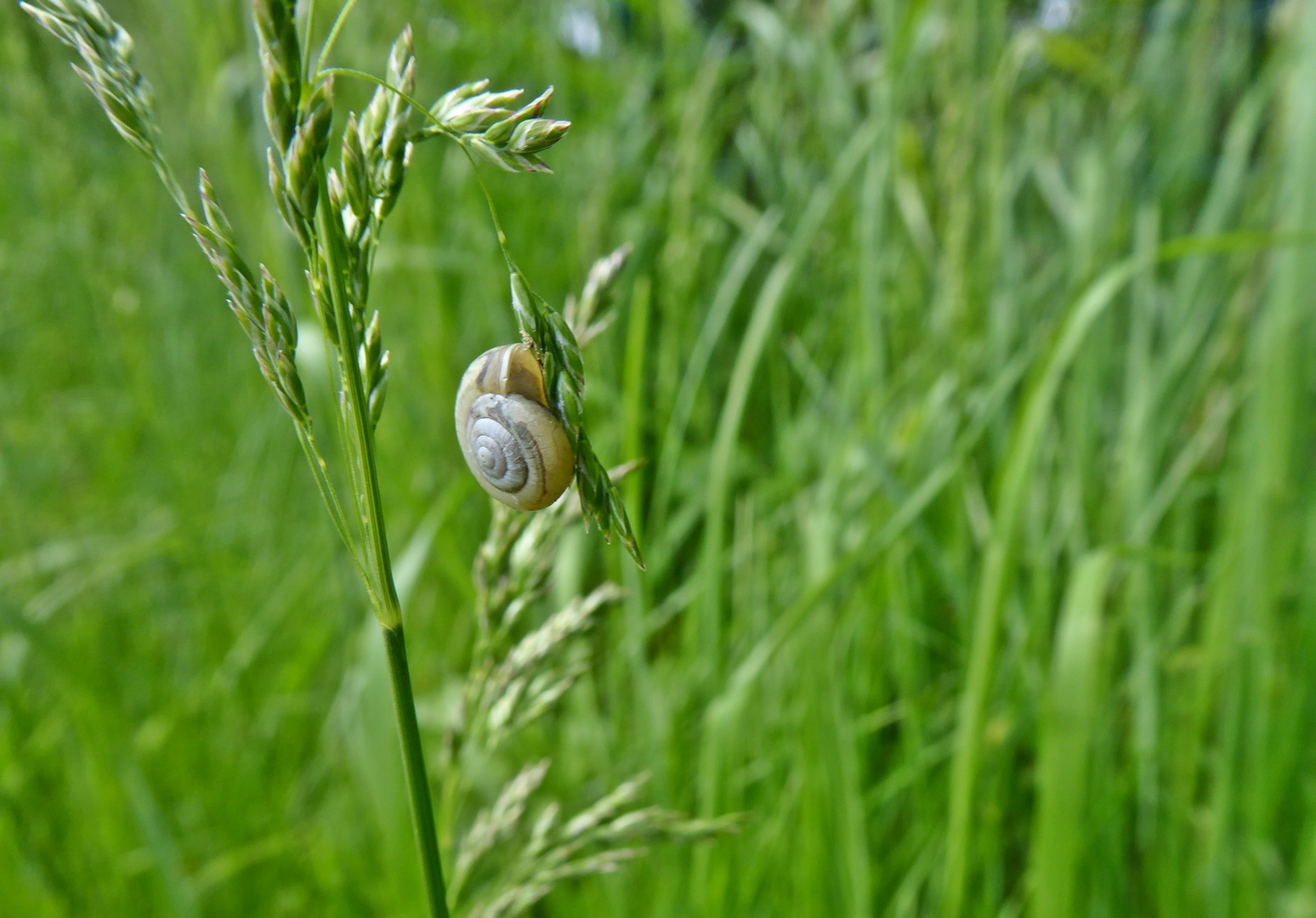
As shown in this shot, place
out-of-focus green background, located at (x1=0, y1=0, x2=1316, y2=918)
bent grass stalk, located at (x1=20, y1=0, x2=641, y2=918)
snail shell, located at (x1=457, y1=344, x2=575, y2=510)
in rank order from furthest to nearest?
1. out-of-focus green background, located at (x1=0, y1=0, x2=1316, y2=918)
2. snail shell, located at (x1=457, y1=344, x2=575, y2=510)
3. bent grass stalk, located at (x1=20, y1=0, x2=641, y2=918)

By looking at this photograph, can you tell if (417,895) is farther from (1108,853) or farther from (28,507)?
(28,507)

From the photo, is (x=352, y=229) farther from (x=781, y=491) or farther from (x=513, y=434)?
(x=781, y=491)

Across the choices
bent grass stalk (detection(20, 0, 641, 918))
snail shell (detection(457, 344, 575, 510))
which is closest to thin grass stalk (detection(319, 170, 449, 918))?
bent grass stalk (detection(20, 0, 641, 918))

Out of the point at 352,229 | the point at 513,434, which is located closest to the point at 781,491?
the point at 513,434

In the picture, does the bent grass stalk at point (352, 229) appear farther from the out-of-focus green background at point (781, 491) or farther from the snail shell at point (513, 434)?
the out-of-focus green background at point (781, 491)

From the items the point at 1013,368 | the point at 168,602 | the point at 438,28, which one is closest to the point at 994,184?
the point at 1013,368

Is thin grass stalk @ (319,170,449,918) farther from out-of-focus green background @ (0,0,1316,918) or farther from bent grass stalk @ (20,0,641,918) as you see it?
out-of-focus green background @ (0,0,1316,918)

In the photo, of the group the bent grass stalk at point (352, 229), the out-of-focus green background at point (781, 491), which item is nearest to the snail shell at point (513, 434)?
the bent grass stalk at point (352, 229)
